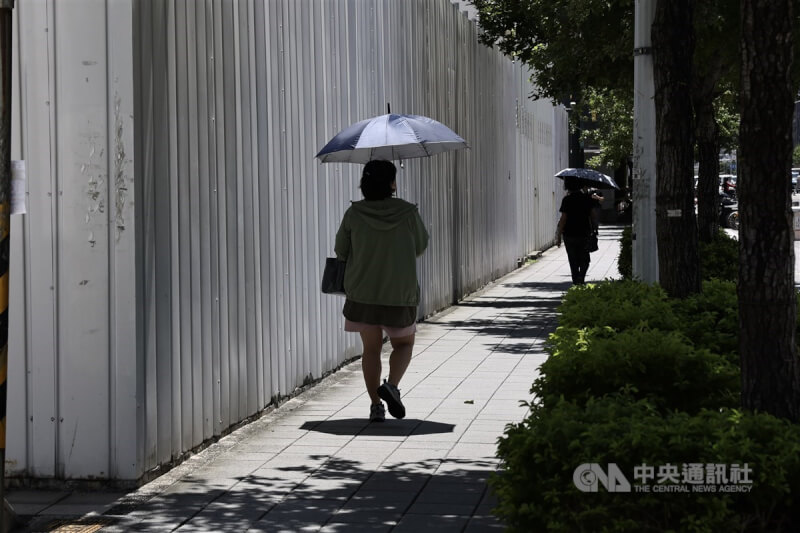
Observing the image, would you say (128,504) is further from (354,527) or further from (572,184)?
(572,184)

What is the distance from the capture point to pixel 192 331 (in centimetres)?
789

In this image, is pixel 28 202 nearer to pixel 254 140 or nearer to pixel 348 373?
pixel 254 140

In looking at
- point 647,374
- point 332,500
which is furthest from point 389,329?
point 647,374

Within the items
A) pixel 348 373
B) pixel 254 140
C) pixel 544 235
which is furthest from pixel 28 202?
pixel 544 235

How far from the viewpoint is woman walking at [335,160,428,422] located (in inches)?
354

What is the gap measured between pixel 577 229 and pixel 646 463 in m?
14.5

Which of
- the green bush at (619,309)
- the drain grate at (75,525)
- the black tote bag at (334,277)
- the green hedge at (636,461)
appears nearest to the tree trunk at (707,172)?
the green bush at (619,309)

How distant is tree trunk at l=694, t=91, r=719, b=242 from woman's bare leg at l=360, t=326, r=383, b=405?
11249mm

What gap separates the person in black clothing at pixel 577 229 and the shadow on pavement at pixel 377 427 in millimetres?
9634

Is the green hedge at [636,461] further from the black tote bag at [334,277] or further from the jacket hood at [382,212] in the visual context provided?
the black tote bag at [334,277]

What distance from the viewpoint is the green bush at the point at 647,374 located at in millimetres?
5785

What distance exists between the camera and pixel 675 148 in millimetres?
9398

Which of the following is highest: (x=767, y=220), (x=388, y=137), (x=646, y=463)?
(x=388, y=137)

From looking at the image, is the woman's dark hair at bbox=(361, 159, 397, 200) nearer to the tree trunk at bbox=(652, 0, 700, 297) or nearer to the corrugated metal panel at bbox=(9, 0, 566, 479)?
the corrugated metal panel at bbox=(9, 0, 566, 479)
